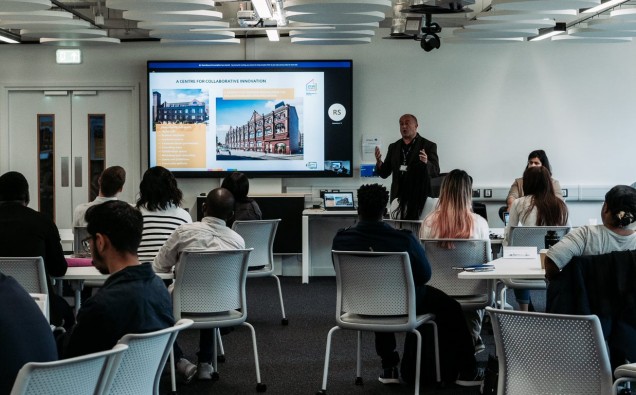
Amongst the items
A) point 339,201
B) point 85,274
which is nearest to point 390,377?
point 85,274

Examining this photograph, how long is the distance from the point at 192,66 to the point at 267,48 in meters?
0.89

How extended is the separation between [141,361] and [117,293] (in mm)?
257

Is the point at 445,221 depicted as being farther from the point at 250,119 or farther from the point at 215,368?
the point at 250,119

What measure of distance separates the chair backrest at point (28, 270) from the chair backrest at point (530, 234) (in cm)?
322

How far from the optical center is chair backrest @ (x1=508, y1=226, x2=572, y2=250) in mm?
6590

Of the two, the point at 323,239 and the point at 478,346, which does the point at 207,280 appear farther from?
the point at 323,239

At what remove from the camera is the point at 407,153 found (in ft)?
31.2

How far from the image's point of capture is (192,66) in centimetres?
1096

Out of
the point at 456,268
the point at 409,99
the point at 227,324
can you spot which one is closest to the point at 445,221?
the point at 456,268

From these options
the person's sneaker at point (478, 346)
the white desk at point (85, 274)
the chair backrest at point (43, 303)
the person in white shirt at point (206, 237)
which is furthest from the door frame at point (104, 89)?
the chair backrest at point (43, 303)

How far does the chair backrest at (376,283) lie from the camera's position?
16.9 feet

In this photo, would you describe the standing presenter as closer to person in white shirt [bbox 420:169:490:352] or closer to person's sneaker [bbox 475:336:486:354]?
person in white shirt [bbox 420:169:490:352]

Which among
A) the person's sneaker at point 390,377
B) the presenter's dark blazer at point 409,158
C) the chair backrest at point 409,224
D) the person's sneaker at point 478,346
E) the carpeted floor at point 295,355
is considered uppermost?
the presenter's dark blazer at point 409,158

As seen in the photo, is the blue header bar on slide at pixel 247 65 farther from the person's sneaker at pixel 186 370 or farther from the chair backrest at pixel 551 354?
the chair backrest at pixel 551 354
